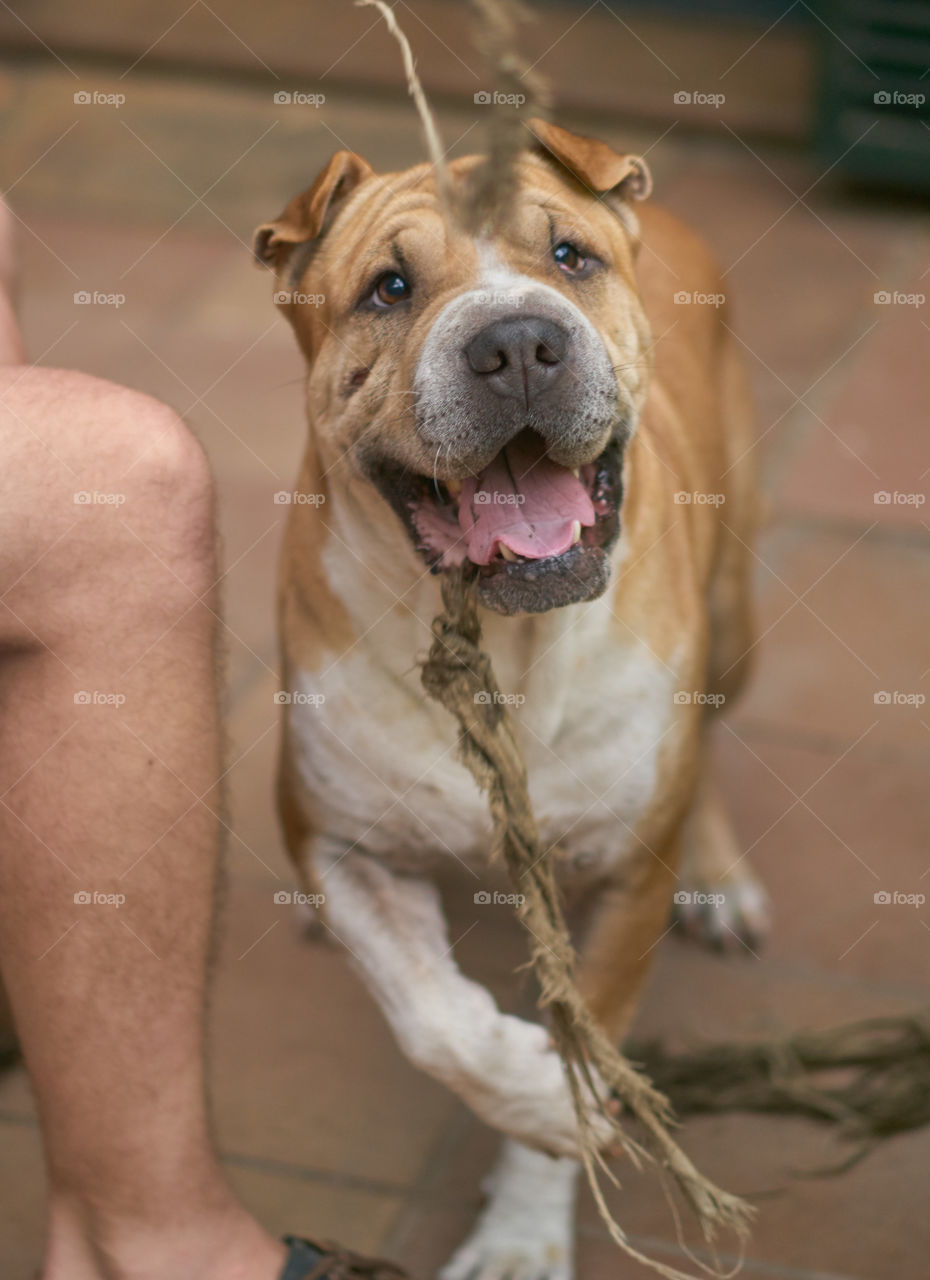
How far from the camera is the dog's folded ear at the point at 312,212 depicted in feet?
7.35

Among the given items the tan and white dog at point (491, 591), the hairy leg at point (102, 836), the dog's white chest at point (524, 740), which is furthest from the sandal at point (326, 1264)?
the dog's white chest at point (524, 740)

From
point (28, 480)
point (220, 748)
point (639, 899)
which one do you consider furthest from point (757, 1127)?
point (28, 480)

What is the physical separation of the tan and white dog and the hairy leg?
362 millimetres

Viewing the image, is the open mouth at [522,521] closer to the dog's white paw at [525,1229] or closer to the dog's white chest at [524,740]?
the dog's white chest at [524,740]

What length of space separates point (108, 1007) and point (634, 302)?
1.24 m

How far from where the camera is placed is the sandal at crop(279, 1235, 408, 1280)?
1.94 meters

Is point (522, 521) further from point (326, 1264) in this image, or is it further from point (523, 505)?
point (326, 1264)

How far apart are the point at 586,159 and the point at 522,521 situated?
577 millimetres

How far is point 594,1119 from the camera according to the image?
2.09m

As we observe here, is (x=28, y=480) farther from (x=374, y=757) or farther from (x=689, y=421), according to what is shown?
(x=689, y=421)

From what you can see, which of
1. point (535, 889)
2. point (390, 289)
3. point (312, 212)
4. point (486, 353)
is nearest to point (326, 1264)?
point (535, 889)

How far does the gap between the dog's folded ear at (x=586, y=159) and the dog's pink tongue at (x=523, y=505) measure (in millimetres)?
429

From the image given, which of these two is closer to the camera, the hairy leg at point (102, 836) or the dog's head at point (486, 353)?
the hairy leg at point (102, 836)

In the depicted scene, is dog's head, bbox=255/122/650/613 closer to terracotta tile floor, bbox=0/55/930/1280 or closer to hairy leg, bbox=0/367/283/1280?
hairy leg, bbox=0/367/283/1280
